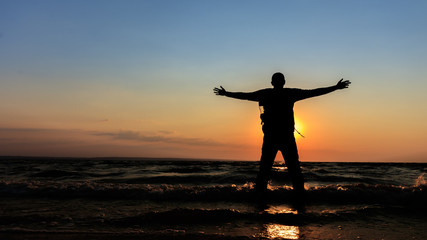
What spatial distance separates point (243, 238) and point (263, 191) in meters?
3.12

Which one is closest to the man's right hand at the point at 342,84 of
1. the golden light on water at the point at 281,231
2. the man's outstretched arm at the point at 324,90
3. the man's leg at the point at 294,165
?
the man's outstretched arm at the point at 324,90

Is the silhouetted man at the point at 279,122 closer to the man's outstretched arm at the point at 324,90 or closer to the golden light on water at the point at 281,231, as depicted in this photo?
the man's outstretched arm at the point at 324,90

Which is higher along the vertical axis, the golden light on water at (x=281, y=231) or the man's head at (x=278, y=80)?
Answer: the man's head at (x=278, y=80)

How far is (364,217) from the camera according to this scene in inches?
208

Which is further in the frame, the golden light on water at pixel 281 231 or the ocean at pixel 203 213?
the ocean at pixel 203 213

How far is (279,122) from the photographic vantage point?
6.64 m

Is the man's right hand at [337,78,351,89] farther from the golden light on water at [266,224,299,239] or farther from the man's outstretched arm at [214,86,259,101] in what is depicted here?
the golden light on water at [266,224,299,239]

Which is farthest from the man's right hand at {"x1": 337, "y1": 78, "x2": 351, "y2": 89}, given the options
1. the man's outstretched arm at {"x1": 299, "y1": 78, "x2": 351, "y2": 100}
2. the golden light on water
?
the golden light on water

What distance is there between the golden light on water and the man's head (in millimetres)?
3337

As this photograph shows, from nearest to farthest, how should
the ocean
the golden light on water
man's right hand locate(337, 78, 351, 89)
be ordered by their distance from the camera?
the golden light on water
the ocean
man's right hand locate(337, 78, 351, 89)

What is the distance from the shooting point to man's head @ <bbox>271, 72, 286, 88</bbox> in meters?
6.81

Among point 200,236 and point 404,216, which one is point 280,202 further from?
point 200,236

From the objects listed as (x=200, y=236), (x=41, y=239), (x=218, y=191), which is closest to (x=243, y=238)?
(x=200, y=236)

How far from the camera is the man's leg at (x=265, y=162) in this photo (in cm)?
670
